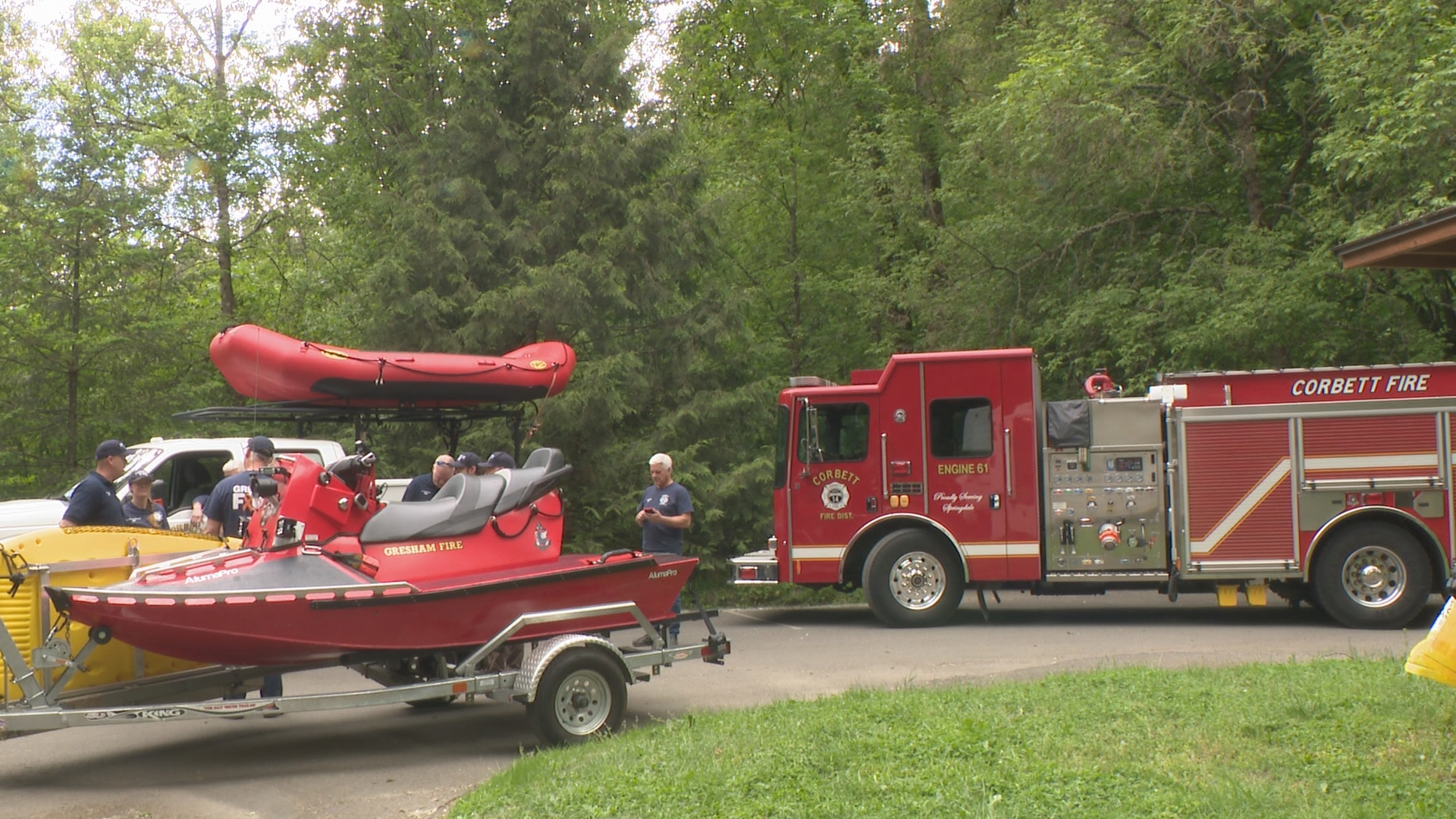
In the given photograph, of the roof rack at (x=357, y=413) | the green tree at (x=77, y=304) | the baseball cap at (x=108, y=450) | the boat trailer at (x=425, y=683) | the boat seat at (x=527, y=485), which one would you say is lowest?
the boat trailer at (x=425, y=683)

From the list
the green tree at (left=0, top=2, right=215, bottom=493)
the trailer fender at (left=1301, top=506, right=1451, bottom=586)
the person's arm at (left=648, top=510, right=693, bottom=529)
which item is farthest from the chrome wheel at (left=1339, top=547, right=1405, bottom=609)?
the green tree at (left=0, top=2, right=215, bottom=493)

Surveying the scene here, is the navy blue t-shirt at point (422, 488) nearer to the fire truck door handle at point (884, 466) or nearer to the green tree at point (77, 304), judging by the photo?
the fire truck door handle at point (884, 466)

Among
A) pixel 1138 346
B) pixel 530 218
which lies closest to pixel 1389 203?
pixel 1138 346

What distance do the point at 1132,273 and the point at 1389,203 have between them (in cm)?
383

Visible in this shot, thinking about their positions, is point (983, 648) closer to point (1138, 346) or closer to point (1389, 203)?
point (1138, 346)

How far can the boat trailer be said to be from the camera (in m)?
6.98

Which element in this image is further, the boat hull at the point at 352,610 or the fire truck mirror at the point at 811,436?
the fire truck mirror at the point at 811,436

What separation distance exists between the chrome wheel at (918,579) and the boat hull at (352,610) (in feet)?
17.2

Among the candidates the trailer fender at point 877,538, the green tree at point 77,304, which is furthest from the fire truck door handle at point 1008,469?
the green tree at point 77,304

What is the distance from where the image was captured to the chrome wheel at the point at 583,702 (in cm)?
793

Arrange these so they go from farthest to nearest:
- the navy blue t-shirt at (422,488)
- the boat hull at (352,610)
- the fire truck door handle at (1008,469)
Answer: the fire truck door handle at (1008,469), the navy blue t-shirt at (422,488), the boat hull at (352,610)

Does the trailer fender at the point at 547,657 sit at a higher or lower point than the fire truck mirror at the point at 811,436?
lower

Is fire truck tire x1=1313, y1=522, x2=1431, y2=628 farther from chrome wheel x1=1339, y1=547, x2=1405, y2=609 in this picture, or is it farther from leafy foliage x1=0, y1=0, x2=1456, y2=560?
leafy foliage x1=0, y1=0, x2=1456, y2=560

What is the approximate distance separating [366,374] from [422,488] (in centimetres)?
125
